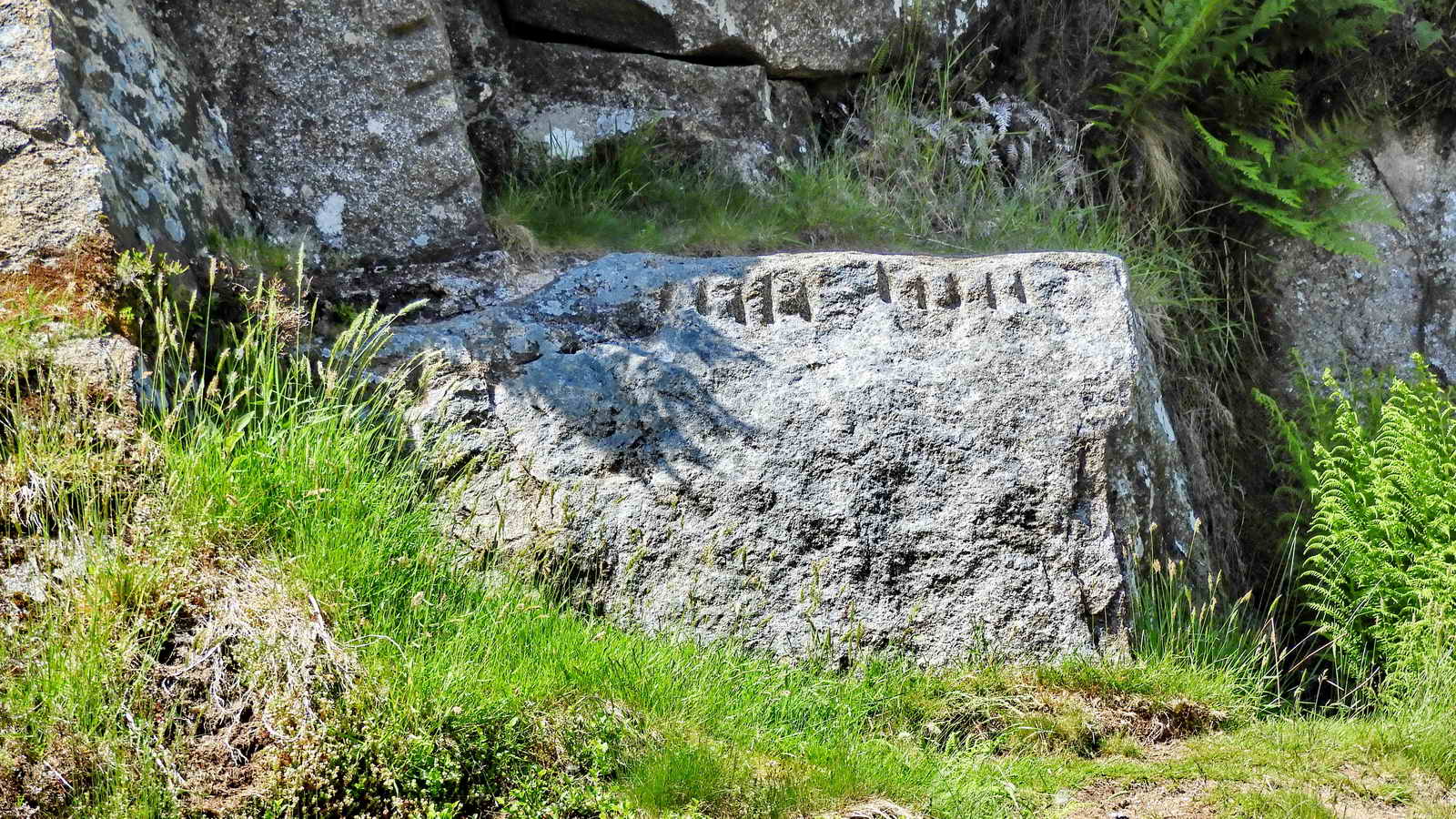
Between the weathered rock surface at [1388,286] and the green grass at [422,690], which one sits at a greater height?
the weathered rock surface at [1388,286]

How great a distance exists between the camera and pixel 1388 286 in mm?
6867

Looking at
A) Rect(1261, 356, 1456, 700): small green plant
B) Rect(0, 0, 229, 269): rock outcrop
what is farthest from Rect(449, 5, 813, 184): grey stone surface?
Rect(1261, 356, 1456, 700): small green plant

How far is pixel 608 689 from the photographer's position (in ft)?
10.7

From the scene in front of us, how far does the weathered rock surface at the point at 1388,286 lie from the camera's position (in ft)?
22.2

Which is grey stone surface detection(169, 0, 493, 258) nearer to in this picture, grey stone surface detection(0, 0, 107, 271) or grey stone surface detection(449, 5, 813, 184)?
grey stone surface detection(449, 5, 813, 184)

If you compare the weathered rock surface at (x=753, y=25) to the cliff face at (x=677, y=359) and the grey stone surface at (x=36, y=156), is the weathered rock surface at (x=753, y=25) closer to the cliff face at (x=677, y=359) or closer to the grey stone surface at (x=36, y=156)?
the cliff face at (x=677, y=359)

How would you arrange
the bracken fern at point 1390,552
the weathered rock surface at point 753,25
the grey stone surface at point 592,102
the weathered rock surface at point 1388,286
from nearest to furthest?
the bracken fern at point 1390,552, the grey stone surface at point 592,102, the weathered rock surface at point 753,25, the weathered rock surface at point 1388,286

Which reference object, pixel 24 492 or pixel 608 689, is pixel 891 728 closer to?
pixel 608 689

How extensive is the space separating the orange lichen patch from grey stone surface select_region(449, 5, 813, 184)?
86.5 inches

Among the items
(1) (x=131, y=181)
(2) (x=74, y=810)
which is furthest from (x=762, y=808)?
(1) (x=131, y=181)

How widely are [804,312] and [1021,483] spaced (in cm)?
105

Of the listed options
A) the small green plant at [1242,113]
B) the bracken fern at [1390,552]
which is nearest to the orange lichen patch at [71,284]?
the bracken fern at [1390,552]

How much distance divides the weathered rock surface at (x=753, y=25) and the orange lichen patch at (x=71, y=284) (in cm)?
272

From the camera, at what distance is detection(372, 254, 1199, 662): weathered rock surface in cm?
395
